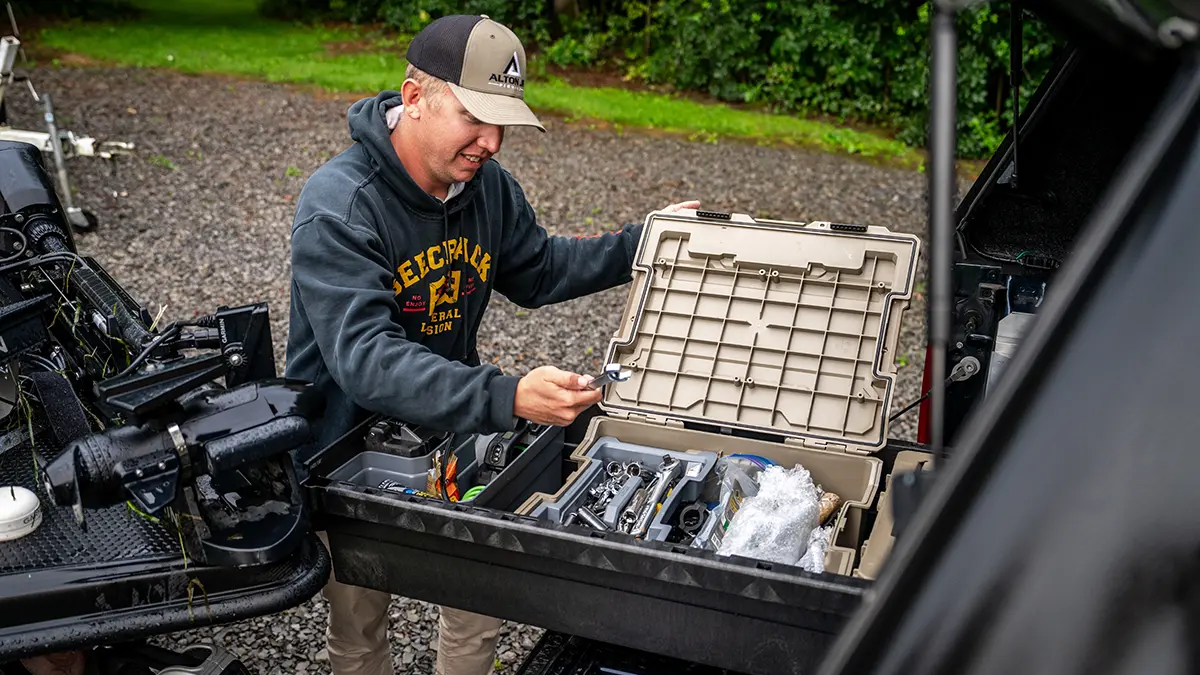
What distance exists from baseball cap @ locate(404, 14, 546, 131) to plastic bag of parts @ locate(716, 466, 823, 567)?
1212 mm

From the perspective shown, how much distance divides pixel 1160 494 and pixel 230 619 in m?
1.91

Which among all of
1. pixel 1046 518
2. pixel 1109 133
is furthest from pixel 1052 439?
pixel 1109 133

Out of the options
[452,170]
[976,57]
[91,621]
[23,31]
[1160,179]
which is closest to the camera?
[1160,179]

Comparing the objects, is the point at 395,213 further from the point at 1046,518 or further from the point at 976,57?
the point at 976,57

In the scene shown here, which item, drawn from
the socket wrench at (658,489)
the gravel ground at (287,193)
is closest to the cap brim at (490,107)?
the socket wrench at (658,489)

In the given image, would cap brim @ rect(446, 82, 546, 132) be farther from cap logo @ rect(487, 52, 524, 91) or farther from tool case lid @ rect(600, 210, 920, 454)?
tool case lid @ rect(600, 210, 920, 454)

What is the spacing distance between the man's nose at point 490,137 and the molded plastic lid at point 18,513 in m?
1.44

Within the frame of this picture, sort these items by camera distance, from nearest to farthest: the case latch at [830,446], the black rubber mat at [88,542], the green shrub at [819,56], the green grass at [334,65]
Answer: the black rubber mat at [88,542] → the case latch at [830,446] → the green shrub at [819,56] → the green grass at [334,65]

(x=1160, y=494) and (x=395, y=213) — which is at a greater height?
(x=1160, y=494)

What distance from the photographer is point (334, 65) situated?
1580cm

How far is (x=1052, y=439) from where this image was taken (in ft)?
3.81

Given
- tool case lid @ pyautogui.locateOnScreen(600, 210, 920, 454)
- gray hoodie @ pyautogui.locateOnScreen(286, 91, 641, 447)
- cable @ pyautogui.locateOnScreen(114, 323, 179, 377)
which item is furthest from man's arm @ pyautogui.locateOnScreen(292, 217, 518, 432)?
tool case lid @ pyautogui.locateOnScreen(600, 210, 920, 454)

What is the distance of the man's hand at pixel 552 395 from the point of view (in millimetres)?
2535

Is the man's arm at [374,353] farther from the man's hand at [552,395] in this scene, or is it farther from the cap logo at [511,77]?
the cap logo at [511,77]
